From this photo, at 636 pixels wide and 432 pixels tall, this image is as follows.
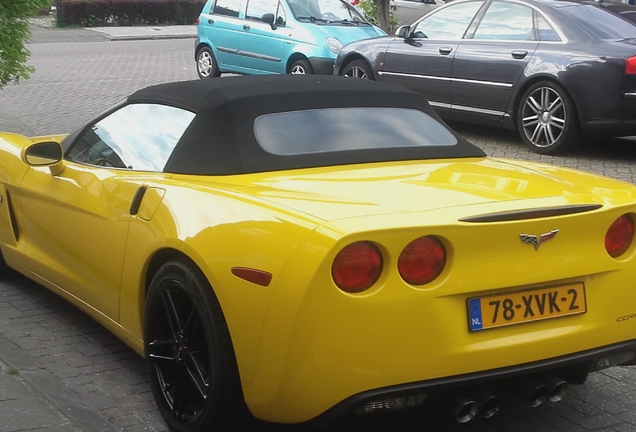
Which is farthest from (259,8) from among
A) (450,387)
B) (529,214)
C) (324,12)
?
(450,387)

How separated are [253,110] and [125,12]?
30981 millimetres

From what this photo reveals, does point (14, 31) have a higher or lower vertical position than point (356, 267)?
lower

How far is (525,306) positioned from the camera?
3449 mm

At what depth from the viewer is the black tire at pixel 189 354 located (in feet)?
11.5

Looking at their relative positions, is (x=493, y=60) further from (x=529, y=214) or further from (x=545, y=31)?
(x=529, y=214)

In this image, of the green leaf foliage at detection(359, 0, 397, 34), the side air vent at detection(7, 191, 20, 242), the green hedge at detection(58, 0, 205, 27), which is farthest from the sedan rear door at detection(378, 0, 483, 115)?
the green hedge at detection(58, 0, 205, 27)

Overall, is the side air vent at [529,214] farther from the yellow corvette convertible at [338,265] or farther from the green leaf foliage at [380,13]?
the green leaf foliage at [380,13]

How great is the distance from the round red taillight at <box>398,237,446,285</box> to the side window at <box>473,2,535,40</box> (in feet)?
24.7

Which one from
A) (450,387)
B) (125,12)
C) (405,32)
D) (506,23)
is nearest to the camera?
(450,387)

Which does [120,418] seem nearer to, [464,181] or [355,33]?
[464,181]

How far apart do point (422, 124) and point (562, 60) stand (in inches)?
215

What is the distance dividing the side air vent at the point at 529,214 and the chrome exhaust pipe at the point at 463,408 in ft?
1.99

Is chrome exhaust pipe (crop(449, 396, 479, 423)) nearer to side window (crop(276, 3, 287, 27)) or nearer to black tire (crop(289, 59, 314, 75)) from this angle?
black tire (crop(289, 59, 314, 75))

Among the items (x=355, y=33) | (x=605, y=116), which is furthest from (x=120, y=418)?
(x=355, y=33)
